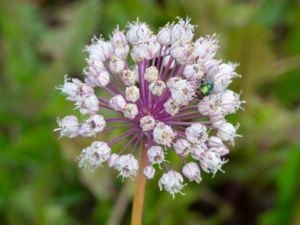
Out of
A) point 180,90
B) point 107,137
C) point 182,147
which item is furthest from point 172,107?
point 107,137

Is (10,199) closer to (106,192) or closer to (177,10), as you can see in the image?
(106,192)

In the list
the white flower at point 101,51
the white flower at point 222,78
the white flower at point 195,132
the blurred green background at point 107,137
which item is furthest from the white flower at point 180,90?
the blurred green background at point 107,137

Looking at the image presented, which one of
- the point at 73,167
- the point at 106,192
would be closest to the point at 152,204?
the point at 106,192

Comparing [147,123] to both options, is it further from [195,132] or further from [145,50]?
[145,50]

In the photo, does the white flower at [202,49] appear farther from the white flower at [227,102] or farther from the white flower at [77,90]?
the white flower at [77,90]

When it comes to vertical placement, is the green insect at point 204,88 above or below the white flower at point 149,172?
above

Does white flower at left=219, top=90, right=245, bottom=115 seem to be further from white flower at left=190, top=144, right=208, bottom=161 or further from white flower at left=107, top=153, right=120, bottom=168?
white flower at left=107, top=153, right=120, bottom=168
